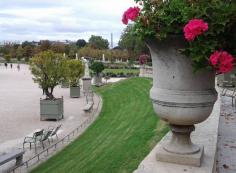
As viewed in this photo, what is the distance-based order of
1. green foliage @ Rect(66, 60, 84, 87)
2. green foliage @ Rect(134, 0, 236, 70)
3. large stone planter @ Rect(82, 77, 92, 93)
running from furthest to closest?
large stone planter @ Rect(82, 77, 92, 93)
green foliage @ Rect(66, 60, 84, 87)
green foliage @ Rect(134, 0, 236, 70)

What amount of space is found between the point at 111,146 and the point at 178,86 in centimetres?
634

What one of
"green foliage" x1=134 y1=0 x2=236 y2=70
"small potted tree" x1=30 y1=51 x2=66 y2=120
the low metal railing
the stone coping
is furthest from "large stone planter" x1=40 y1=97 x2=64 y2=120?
"green foliage" x1=134 y1=0 x2=236 y2=70

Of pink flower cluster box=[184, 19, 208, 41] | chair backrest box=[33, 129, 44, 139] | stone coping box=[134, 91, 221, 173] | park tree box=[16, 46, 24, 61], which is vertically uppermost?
park tree box=[16, 46, 24, 61]

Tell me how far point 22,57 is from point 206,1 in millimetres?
121207

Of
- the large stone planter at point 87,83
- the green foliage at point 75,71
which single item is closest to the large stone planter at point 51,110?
the green foliage at point 75,71

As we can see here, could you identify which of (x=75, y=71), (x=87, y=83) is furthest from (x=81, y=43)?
(x=87, y=83)

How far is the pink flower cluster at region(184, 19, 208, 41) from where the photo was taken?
3404mm

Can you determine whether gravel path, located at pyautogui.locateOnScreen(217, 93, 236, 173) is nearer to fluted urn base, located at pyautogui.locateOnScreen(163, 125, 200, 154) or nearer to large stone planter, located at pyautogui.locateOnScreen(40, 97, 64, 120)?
fluted urn base, located at pyautogui.locateOnScreen(163, 125, 200, 154)

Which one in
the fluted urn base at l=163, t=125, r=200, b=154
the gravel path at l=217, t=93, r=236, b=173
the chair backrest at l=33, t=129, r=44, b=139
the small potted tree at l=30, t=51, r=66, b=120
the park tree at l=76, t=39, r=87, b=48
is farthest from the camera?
the park tree at l=76, t=39, r=87, b=48

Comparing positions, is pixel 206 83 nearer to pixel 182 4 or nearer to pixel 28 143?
pixel 182 4

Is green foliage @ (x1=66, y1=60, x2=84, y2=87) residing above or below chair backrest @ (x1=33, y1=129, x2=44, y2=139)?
above

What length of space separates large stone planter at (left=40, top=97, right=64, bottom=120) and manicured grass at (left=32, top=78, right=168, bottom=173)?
6.35 feet

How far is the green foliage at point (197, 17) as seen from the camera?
138 inches

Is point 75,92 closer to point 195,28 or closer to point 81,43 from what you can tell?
point 195,28
